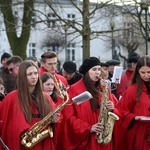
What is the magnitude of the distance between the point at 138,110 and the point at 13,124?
6.80 feet

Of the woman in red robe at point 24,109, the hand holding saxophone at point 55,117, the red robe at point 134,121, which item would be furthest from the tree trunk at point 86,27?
the hand holding saxophone at point 55,117

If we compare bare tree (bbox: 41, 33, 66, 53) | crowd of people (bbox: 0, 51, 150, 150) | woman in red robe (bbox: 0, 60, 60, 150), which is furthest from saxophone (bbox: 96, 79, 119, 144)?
bare tree (bbox: 41, 33, 66, 53)

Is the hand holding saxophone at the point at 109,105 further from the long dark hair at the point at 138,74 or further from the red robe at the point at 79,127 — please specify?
the long dark hair at the point at 138,74

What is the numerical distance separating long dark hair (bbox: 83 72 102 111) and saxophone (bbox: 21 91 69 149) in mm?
864

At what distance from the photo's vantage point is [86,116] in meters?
6.96

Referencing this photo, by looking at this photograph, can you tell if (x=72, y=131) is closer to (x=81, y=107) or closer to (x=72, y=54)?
(x=81, y=107)

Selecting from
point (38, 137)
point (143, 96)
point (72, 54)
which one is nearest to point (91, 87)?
point (143, 96)

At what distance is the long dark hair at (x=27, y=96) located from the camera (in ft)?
20.4

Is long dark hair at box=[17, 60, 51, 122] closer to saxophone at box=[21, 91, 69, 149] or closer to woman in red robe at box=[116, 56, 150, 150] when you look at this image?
saxophone at box=[21, 91, 69, 149]

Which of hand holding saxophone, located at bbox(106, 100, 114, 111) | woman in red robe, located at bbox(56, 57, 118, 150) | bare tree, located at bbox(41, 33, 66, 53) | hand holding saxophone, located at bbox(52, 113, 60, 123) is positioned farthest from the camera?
bare tree, located at bbox(41, 33, 66, 53)

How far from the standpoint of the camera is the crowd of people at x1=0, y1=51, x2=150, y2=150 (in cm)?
620

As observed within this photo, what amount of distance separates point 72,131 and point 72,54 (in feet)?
206

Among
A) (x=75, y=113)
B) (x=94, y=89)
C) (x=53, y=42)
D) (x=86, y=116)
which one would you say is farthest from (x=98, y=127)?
(x=53, y=42)

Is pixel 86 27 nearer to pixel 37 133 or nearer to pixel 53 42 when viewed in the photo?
pixel 37 133
